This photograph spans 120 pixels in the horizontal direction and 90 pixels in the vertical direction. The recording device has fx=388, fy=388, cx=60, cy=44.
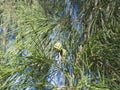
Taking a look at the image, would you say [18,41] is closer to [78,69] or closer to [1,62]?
[1,62]

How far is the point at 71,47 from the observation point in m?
1.43

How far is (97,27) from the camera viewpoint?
1.51 meters

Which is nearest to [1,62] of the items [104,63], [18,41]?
[18,41]

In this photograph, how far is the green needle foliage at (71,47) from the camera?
1.35 meters

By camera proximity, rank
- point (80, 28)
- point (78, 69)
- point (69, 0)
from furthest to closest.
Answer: point (69, 0)
point (80, 28)
point (78, 69)

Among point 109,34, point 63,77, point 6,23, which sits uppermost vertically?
point 6,23

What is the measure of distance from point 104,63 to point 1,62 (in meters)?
0.38

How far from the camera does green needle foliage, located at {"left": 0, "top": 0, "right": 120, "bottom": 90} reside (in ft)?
4.43

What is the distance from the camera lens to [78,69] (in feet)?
4.44

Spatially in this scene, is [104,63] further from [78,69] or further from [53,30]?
[53,30]

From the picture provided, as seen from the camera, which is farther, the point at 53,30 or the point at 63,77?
the point at 53,30

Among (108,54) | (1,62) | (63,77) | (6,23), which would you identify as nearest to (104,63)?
(108,54)

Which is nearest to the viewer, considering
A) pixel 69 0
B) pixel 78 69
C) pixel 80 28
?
pixel 78 69

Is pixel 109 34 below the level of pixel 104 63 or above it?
above
